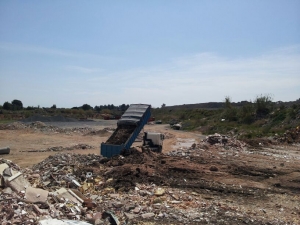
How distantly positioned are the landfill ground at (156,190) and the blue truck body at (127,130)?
679 millimetres

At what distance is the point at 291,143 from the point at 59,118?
35786 millimetres

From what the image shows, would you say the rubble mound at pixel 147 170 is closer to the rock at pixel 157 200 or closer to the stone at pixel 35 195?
the rock at pixel 157 200

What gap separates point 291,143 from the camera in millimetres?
20125

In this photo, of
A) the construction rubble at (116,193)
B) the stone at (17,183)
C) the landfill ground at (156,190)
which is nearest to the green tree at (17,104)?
the landfill ground at (156,190)

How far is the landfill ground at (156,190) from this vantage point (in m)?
6.39

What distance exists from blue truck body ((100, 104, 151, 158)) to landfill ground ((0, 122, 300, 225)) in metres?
0.68

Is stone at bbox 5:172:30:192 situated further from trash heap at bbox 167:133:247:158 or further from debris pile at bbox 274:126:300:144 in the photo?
debris pile at bbox 274:126:300:144

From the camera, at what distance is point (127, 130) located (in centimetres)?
1352

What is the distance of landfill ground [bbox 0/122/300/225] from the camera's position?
639 centimetres

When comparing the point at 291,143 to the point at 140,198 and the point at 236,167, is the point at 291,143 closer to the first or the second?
the point at 236,167

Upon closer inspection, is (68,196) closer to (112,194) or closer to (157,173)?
(112,194)

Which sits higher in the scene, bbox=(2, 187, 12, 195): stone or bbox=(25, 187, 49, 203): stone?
bbox=(2, 187, 12, 195): stone

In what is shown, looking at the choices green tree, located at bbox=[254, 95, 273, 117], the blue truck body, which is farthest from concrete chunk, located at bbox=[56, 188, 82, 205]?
green tree, located at bbox=[254, 95, 273, 117]

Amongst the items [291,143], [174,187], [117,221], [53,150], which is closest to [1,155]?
[53,150]
